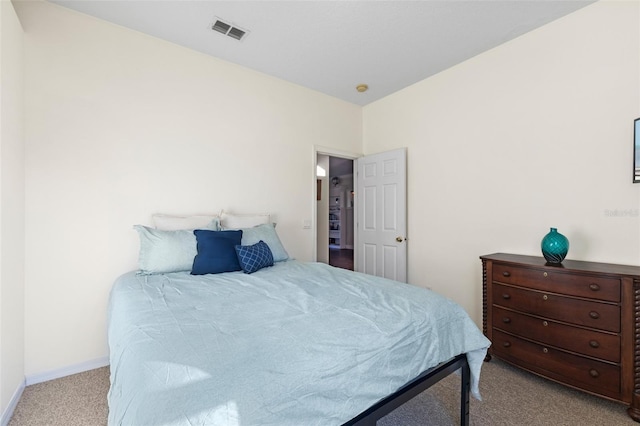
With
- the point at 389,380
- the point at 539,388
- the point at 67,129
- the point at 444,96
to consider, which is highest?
the point at 444,96

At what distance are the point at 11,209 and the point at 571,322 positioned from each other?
3869 mm

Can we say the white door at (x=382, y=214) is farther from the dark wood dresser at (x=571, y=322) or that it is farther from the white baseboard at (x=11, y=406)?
the white baseboard at (x=11, y=406)

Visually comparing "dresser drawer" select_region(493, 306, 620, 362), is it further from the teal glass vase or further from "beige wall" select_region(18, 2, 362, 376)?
"beige wall" select_region(18, 2, 362, 376)

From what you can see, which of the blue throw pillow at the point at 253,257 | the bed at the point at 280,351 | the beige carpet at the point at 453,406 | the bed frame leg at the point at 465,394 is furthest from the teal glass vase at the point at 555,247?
the blue throw pillow at the point at 253,257

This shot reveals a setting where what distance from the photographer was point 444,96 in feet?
10.6

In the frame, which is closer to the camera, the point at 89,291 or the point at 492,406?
the point at 492,406

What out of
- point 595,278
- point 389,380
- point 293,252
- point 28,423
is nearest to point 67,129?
point 28,423

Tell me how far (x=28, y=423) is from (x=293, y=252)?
247cm

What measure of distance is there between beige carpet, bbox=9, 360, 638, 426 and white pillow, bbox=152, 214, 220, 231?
1.24 meters

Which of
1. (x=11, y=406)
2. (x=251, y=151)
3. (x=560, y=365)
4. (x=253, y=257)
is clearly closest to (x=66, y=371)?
(x=11, y=406)

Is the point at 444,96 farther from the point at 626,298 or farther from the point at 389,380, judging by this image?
the point at 389,380

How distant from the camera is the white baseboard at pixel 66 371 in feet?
6.94

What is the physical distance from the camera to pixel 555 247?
2150 mm

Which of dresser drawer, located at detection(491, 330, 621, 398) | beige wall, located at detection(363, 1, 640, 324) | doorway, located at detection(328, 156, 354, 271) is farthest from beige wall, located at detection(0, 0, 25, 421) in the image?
doorway, located at detection(328, 156, 354, 271)
